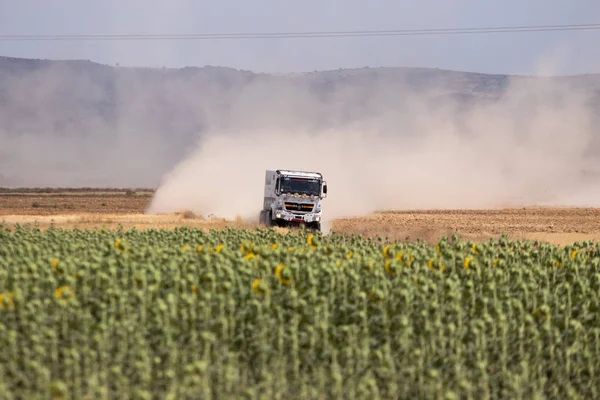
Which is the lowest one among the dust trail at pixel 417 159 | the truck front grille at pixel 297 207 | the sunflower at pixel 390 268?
the sunflower at pixel 390 268

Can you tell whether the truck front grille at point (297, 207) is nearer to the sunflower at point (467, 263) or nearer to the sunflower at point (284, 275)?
the sunflower at point (467, 263)

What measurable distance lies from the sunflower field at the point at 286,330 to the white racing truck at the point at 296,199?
92.6 feet

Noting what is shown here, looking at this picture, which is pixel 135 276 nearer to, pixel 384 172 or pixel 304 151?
pixel 304 151

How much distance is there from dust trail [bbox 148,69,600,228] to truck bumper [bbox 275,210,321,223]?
1492 centimetres

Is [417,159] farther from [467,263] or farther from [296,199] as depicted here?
[467,263]

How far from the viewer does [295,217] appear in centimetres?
4650

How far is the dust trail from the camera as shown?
8219 cm

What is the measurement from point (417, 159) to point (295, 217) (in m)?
71.3

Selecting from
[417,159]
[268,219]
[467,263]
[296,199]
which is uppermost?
[417,159]

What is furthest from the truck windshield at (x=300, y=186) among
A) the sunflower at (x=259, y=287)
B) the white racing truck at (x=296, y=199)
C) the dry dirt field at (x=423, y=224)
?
the sunflower at (x=259, y=287)

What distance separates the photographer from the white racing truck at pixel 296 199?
1841 inches

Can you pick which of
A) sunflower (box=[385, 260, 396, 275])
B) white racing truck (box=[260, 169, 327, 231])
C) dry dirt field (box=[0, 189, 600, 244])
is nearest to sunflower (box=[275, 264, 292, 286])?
sunflower (box=[385, 260, 396, 275])

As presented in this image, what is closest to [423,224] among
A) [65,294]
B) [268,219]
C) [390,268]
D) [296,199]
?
[268,219]

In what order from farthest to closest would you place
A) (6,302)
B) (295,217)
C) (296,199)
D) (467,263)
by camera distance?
1. (296,199)
2. (295,217)
3. (467,263)
4. (6,302)
